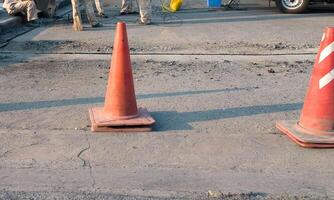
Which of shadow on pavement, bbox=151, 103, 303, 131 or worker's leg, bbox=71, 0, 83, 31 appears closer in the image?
shadow on pavement, bbox=151, 103, 303, 131

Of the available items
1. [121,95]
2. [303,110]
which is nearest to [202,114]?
[121,95]

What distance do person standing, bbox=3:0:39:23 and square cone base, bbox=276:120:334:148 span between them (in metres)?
8.14

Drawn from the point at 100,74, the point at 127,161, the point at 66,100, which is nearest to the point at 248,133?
the point at 127,161

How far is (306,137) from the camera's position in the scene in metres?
5.39

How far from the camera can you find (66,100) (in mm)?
6734

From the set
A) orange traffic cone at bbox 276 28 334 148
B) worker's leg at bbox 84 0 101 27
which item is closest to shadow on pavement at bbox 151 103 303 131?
orange traffic cone at bbox 276 28 334 148

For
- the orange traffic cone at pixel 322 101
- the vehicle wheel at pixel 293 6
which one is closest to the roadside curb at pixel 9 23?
the vehicle wheel at pixel 293 6

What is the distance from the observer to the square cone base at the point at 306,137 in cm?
531

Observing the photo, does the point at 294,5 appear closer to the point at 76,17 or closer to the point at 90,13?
the point at 90,13

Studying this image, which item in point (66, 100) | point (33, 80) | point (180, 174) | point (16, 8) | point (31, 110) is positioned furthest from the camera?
point (16, 8)

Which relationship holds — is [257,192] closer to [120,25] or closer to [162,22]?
[120,25]

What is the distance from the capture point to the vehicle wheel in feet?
48.3

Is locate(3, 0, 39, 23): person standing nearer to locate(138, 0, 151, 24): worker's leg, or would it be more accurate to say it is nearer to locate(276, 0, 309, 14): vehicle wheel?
locate(138, 0, 151, 24): worker's leg

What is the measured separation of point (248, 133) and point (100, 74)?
2.98 m
